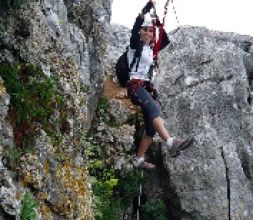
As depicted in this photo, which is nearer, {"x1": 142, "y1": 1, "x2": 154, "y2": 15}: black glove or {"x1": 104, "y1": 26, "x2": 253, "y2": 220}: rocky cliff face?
{"x1": 142, "y1": 1, "x2": 154, "y2": 15}: black glove

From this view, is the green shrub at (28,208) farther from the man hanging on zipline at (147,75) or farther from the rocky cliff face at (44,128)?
the man hanging on zipline at (147,75)

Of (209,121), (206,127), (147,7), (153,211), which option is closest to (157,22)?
(147,7)

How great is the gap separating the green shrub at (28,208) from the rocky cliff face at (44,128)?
8 centimetres

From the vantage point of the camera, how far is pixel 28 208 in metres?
7.23

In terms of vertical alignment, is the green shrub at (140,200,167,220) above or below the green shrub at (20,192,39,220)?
above

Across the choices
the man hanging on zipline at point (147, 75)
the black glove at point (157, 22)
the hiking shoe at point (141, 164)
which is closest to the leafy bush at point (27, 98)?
the man hanging on zipline at point (147, 75)

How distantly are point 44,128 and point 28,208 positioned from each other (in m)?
1.74

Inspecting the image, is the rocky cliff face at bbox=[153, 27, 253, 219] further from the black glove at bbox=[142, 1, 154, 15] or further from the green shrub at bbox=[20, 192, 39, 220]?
the green shrub at bbox=[20, 192, 39, 220]

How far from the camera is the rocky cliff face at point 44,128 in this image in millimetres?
7684

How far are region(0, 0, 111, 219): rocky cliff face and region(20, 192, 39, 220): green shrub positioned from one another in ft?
0.28

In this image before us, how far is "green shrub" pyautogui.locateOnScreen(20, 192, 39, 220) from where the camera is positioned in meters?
7.17

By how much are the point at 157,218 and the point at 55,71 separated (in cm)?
646

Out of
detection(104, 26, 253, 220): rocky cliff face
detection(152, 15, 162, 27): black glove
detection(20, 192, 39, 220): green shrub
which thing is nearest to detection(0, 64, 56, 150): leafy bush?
detection(20, 192, 39, 220): green shrub

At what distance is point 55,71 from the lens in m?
9.54
